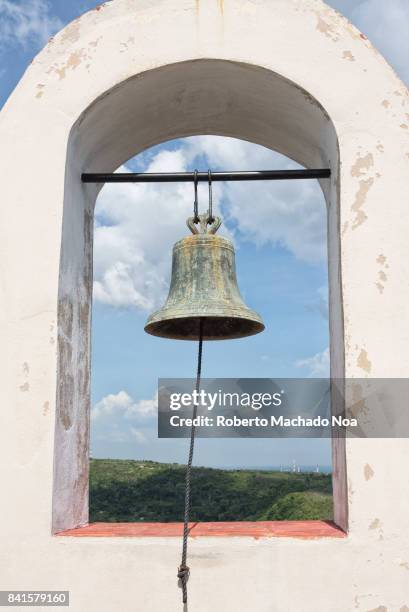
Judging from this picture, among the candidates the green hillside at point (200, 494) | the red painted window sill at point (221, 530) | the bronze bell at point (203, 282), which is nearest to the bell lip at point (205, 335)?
the bronze bell at point (203, 282)

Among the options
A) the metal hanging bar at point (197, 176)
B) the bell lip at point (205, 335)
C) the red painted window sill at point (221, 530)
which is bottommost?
the red painted window sill at point (221, 530)

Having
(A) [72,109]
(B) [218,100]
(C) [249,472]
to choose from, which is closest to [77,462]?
(A) [72,109]

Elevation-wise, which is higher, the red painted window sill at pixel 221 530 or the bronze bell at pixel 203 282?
the bronze bell at pixel 203 282

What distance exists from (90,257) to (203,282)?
0.64 m

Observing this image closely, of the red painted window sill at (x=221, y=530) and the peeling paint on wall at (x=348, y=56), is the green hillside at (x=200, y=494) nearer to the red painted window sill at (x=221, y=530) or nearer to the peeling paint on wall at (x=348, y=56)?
the red painted window sill at (x=221, y=530)

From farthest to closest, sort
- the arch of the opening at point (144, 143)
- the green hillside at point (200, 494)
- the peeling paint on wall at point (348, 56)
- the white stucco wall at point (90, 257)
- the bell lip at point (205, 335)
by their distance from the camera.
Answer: the green hillside at point (200, 494) → the bell lip at point (205, 335) → the peeling paint on wall at point (348, 56) → the arch of the opening at point (144, 143) → the white stucco wall at point (90, 257)

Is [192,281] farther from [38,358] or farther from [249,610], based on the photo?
[249,610]

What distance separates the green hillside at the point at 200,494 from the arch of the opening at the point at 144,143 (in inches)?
106

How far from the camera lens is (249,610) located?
2.66 m

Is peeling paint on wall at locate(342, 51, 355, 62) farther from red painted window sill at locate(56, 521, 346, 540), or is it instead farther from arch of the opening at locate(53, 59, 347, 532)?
red painted window sill at locate(56, 521, 346, 540)

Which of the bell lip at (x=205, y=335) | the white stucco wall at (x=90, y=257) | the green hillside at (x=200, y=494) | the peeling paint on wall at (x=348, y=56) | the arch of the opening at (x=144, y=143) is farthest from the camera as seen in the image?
the green hillside at (x=200, y=494)

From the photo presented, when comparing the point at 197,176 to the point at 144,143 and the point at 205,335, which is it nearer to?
the point at 144,143

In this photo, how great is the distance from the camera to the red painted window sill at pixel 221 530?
8.97 feet

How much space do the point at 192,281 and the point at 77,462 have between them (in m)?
0.91
